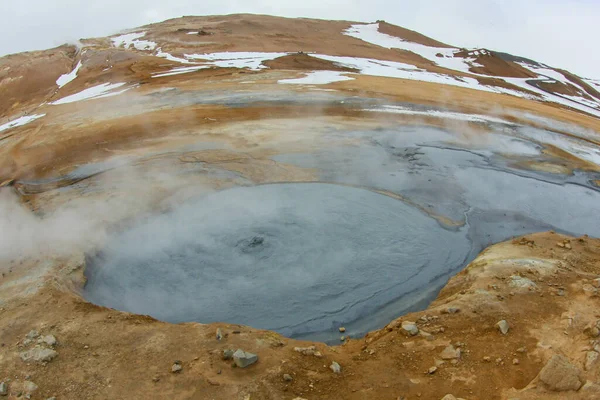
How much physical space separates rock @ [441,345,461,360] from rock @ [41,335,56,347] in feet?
14.9

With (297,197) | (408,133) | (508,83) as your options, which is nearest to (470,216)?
(297,197)

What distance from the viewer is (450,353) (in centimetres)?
524

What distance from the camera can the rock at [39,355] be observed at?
5215 millimetres

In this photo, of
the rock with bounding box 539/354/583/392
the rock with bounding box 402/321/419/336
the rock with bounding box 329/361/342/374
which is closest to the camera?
the rock with bounding box 539/354/583/392

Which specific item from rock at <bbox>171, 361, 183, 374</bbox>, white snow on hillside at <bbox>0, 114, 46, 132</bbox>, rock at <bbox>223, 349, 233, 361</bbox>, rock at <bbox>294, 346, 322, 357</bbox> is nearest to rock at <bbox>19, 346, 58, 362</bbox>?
rock at <bbox>171, 361, 183, 374</bbox>

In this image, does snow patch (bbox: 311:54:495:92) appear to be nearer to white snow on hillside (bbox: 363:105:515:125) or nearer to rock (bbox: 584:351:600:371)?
white snow on hillside (bbox: 363:105:515:125)

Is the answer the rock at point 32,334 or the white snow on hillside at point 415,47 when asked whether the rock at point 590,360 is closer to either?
the rock at point 32,334

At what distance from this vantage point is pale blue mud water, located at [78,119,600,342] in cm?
691

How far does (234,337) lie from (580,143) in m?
13.5

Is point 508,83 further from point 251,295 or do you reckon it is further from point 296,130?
point 251,295

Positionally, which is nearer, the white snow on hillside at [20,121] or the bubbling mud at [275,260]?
the bubbling mud at [275,260]


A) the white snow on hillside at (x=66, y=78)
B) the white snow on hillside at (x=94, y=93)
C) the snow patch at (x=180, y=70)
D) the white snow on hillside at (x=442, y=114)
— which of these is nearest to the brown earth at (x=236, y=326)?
the white snow on hillside at (x=442, y=114)

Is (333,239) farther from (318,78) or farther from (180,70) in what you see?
(180,70)

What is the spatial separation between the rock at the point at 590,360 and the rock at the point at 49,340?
591 centimetres
